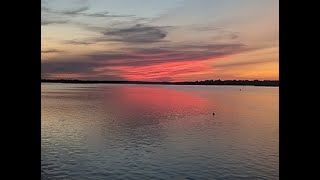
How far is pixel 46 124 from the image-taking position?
4847cm
